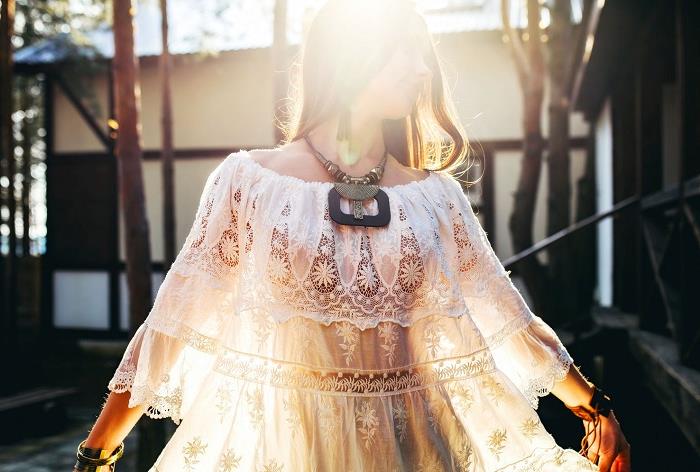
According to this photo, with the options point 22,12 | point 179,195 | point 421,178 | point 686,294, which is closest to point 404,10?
point 421,178

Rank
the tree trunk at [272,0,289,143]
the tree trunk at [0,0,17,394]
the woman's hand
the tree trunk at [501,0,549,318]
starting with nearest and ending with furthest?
the woman's hand → the tree trunk at [272,0,289,143] → the tree trunk at [501,0,549,318] → the tree trunk at [0,0,17,394]

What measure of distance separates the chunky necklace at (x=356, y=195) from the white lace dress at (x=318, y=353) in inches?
1.1

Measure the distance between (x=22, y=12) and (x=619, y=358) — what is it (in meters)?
12.1

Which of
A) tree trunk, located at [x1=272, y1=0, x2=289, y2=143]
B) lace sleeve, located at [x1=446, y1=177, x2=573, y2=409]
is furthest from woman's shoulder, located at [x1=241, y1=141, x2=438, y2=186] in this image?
tree trunk, located at [x1=272, y1=0, x2=289, y2=143]

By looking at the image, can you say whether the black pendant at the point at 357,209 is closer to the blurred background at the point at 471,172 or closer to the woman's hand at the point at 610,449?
the blurred background at the point at 471,172

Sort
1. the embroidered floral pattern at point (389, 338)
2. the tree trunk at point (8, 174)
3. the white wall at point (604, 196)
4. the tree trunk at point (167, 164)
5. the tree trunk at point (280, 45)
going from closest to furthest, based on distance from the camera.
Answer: the embroidered floral pattern at point (389, 338)
the tree trunk at point (280, 45)
the tree trunk at point (8, 174)
the tree trunk at point (167, 164)
the white wall at point (604, 196)

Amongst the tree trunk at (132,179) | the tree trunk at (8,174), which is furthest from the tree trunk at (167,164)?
the tree trunk at (132,179)

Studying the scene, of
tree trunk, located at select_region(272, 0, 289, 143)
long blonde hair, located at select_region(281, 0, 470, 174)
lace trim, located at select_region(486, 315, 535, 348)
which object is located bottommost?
lace trim, located at select_region(486, 315, 535, 348)

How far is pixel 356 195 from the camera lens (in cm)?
171

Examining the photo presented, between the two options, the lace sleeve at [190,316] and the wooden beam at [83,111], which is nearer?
the lace sleeve at [190,316]

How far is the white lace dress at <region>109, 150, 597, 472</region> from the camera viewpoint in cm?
153

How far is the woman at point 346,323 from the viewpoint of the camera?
5.08 ft

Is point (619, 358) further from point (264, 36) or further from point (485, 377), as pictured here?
point (264, 36)

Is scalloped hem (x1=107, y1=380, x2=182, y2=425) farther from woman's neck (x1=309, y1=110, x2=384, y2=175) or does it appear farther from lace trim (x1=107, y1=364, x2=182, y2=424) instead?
woman's neck (x1=309, y1=110, x2=384, y2=175)
